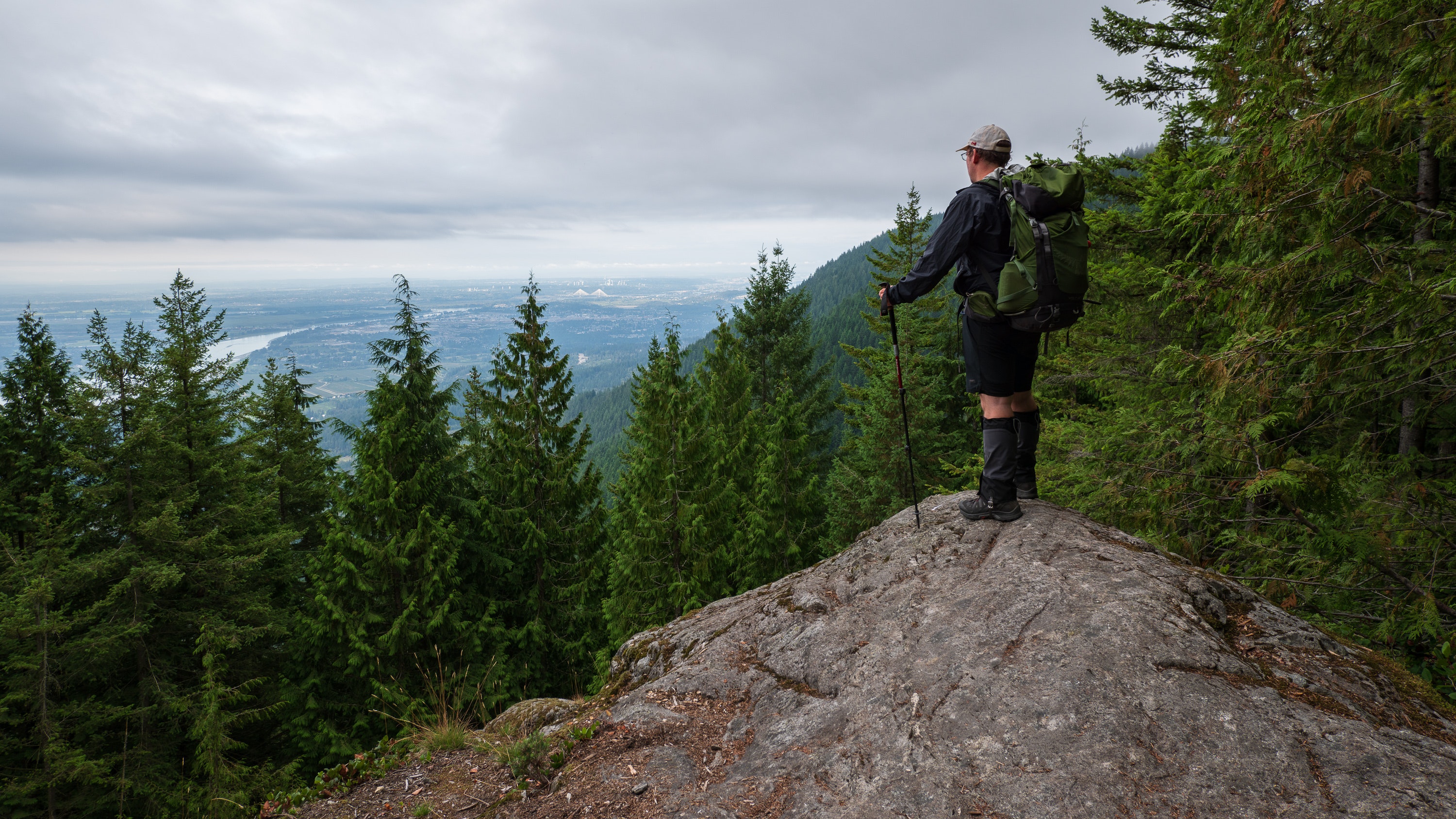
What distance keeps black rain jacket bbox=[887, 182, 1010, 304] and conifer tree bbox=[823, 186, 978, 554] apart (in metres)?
10.1

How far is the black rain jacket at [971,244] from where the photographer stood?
412cm

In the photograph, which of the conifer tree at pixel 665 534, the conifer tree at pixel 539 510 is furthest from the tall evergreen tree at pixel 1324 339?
the conifer tree at pixel 539 510

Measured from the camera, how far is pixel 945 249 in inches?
164

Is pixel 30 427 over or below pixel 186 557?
over

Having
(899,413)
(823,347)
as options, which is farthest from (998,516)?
(823,347)

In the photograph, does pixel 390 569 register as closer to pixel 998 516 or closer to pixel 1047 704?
pixel 998 516

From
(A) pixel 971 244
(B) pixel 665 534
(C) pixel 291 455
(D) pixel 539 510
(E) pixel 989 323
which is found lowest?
(B) pixel 665 534

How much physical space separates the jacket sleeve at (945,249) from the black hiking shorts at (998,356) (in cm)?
52

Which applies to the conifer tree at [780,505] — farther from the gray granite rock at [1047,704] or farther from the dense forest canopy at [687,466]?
the gray granite rock at [1047,704]

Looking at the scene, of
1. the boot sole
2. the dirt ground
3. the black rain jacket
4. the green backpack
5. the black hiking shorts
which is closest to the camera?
the dirt ground

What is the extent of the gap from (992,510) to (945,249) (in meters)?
2.21

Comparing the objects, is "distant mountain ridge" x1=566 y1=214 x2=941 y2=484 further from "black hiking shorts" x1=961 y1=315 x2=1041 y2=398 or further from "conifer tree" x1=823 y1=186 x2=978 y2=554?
"black hiking shorts" x1=961 y1=315 x2=1041 y2=398

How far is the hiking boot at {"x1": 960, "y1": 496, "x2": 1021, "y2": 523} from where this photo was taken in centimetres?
486

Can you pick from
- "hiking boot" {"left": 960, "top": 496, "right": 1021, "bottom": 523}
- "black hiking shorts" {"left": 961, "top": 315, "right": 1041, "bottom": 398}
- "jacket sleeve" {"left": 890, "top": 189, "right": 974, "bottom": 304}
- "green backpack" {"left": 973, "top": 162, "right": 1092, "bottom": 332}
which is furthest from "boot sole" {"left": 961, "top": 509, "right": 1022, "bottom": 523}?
"jacket sleeve" {"left": 890, "top": 189, "right": 974, "bottom": 304}
